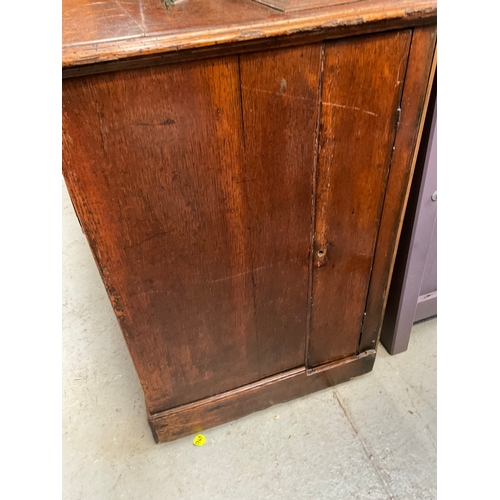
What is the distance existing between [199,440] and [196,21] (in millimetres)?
1078

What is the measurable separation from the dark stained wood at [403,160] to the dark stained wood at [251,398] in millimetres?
154

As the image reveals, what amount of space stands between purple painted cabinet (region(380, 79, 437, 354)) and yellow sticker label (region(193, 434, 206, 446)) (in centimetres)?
67

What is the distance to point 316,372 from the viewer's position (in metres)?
1.33

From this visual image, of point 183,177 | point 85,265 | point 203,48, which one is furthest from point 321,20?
point 85,265

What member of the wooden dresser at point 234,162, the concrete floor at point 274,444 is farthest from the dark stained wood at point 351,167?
the concrete floor at point 274,444

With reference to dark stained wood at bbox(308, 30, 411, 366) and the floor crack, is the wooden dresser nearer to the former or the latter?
dark stained wood at bbox(308, 30, 411, 366)

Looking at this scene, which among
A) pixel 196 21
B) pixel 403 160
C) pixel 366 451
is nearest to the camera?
pixel 196 21

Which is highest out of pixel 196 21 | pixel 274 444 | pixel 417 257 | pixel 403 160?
pixel 196 21

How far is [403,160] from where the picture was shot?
96 cm

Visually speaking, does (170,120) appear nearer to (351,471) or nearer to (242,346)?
(242,346)

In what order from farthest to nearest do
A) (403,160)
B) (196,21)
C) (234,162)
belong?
(403,160)
(234,162)
(196,21)

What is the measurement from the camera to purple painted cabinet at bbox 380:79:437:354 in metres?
1.07

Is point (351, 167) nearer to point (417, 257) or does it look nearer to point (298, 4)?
point (298, 4)

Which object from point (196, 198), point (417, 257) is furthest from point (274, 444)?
point (196, 198)
